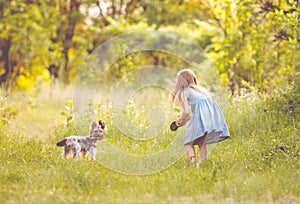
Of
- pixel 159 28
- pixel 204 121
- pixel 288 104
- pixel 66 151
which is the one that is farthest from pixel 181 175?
pixel 159 28

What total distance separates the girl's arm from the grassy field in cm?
45

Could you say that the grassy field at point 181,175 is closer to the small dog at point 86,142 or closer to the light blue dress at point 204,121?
the small dog at point 86,142

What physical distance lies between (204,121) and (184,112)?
0.25 metres

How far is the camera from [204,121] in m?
6.38

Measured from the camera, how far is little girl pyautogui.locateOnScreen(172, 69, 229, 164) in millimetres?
6391

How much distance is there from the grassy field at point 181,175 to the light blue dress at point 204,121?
281 mm

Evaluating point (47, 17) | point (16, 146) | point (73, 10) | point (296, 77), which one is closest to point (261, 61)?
point (296, 77)

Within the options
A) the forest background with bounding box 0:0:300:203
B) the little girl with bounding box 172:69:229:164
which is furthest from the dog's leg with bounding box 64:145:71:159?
the little girl with bounding box 172:69:229:164

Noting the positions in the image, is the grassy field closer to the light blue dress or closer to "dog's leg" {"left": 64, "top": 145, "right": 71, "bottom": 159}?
"dog's leg" {"left": 64, "top": 145, "right": 71, "bottom": 159}

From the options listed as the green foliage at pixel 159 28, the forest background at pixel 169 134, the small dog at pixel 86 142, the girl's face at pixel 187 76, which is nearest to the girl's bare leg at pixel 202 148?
the forest background at pixel 169 134

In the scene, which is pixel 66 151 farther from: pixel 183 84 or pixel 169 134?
pixel 169 134

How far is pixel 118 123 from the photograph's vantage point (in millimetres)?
8688

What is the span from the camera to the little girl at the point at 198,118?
6391 mm

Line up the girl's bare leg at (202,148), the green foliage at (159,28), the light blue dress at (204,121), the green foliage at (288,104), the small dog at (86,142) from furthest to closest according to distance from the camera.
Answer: the green foliage at (159,28) → the green foliage at (288,104) → the small dog at (86,142) → the girl's bare leg at (202,148) → the light blue dress at (204,121)
